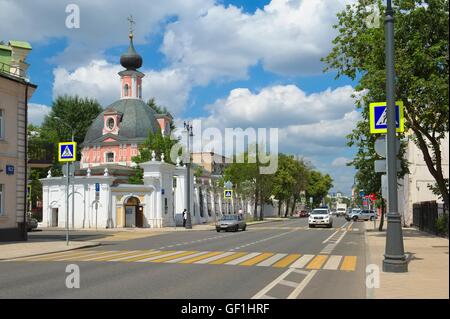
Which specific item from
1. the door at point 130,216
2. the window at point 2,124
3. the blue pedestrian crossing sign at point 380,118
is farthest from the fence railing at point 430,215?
the door at point 130,216

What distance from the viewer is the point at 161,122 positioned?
3034 inches

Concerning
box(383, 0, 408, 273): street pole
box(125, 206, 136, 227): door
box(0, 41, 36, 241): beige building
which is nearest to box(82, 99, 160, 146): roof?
box(125, 206, 136, 227): door

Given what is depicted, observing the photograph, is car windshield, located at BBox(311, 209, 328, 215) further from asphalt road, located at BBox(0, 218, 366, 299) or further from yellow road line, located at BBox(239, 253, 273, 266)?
yellow road line, located at BBox(239, 253, 273, 266)

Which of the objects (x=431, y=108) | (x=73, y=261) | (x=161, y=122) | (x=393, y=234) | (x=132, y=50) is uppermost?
(x=132, y=50)

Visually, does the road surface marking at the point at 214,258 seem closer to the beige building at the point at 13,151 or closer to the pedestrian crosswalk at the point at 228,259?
the pedestrian crosswalk at the point at 228,259

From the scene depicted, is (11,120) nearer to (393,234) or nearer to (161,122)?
(393,234)

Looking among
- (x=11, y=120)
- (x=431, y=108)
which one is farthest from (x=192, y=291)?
(x=11, y=120)

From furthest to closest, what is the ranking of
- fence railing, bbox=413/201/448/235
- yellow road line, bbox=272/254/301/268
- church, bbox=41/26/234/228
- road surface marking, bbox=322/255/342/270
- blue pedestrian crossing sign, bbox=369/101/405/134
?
church, bbox=41/26/234/228 → fence railing, bbox=413/201/448/235 → yellow road line, bbox=272/254/301/268 → road surface marking, bbox=322/255/342/270 → blue pedestrian crossing sign, bbox=369/101/405/134

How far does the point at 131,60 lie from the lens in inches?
3078

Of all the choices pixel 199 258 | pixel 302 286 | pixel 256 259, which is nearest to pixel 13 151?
pixel 199 258

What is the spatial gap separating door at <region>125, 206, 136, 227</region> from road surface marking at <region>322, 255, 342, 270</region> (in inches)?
1233

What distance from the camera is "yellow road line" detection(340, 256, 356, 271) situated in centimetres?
1486

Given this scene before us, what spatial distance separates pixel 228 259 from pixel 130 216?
1235 inches
